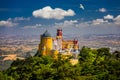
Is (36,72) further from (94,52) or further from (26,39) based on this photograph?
(26,39)

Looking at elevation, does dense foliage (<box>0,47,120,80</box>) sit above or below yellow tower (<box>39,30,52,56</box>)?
below

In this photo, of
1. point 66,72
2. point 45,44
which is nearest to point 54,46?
point 45,44

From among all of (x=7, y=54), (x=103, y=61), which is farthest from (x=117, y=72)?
(x=7, y=54)

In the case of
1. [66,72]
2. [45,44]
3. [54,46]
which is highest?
[45,44]

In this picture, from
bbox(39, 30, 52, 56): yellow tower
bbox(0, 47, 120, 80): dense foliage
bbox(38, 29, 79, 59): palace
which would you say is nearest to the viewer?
bbox(0, 47, 120, 80): dense foliage

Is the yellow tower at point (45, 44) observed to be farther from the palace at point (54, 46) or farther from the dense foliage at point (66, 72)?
the dense foliage at point (66, 72)

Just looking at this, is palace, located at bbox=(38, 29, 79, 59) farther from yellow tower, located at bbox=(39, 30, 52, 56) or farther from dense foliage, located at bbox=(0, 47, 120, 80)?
dense foliage, located at bbox=(0, 47, 120, 80)

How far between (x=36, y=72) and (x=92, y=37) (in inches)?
2142

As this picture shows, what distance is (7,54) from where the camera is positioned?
4250cm

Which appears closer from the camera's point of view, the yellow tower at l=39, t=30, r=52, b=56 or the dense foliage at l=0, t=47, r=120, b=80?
the dense foliage at l=0, t=47, r=120, b=80

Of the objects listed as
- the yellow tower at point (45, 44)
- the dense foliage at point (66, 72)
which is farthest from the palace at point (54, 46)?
the dense foliage at point (66, 72)

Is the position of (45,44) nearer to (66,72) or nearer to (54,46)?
(54,46)

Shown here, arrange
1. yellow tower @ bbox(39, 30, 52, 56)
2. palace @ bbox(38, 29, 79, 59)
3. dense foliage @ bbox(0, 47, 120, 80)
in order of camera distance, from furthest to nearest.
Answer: yellow tower @ bbox(39, 30, 52, 56)
palace @ bbox(38, 29, 79, 59)
dense foliage @ bbox(0, 47, 120, 80)

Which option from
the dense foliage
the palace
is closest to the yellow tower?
the palace
